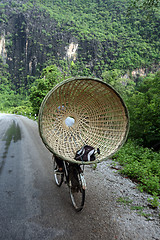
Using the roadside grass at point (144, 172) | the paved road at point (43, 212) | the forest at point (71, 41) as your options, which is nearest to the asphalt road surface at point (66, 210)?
the paved road at point (43, 212)

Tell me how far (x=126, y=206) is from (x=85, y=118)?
1991 millimetres

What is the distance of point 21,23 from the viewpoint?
85688mm

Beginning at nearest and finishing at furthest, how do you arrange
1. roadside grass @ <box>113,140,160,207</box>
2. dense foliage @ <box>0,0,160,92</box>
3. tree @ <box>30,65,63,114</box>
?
roadside grass @ <box>113,140,160,207</box> → tree @ <box>30,65,63,114</box> → dense foliage @ <box>0,0,160,92</box>

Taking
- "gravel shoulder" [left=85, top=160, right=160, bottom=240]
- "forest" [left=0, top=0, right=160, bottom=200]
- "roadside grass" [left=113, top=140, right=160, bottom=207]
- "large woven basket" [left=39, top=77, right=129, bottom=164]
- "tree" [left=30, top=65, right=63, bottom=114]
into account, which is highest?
"forest" [left=0, top=0, right=160, bottom=200]

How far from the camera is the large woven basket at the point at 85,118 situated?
2982mm

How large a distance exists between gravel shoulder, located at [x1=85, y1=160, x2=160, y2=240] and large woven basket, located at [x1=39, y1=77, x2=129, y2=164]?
3.31 ft

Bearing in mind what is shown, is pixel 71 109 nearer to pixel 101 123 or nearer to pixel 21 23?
pixel 101 123

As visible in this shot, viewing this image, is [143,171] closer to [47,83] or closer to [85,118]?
[85,118]

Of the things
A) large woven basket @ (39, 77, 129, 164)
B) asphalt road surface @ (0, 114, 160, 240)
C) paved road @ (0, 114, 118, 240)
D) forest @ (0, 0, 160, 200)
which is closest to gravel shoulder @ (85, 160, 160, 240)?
asphalt road surface @ (0, 114, 160, 240)

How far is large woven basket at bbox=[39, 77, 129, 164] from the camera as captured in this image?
2.98 metres

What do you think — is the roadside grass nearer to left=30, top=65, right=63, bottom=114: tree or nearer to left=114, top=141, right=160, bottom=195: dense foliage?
left=114, top=141, right=160, bottom=195: dense foliage

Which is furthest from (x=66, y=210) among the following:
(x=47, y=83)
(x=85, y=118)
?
(x=47, y=83)

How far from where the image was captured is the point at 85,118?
13.0ft

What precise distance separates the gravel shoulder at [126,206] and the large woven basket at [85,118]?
3.31 ft
